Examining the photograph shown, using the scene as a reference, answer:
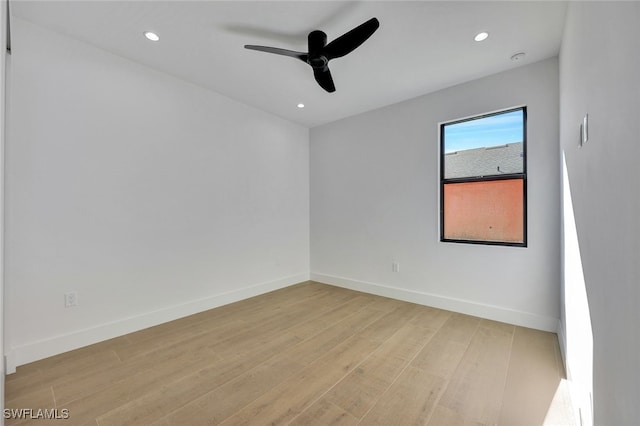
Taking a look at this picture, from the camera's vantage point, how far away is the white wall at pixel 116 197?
85.7 inches

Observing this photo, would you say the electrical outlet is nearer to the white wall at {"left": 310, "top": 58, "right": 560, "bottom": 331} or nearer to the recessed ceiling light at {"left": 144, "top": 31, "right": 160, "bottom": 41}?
the recessed ceiling light at {"left": 144, "top": 31, "right": 160, "bottom": 41}

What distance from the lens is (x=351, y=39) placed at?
6.56 feet

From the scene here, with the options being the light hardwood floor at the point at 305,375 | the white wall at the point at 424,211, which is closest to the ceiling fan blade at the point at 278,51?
the white wall at the point at 424,211

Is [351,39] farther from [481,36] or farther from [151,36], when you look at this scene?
[151,36]

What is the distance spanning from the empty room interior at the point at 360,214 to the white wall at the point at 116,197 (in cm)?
2

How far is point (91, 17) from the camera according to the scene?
2146 millimetres

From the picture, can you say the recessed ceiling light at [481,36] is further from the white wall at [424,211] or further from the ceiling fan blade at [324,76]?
the ceiling fan blade at [324,76]

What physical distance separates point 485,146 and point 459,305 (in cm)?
193

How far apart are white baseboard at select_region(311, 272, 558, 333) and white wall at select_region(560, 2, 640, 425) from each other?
71.6 inches

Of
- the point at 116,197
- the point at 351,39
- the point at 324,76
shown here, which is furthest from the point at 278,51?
the point at 116,197

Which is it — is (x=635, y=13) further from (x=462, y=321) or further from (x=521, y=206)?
(x=462, y=321)

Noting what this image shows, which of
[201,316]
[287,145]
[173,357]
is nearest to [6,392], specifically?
[173,357]

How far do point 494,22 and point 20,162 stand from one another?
406cm

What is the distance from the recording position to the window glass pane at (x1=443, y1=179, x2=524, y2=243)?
288cm
